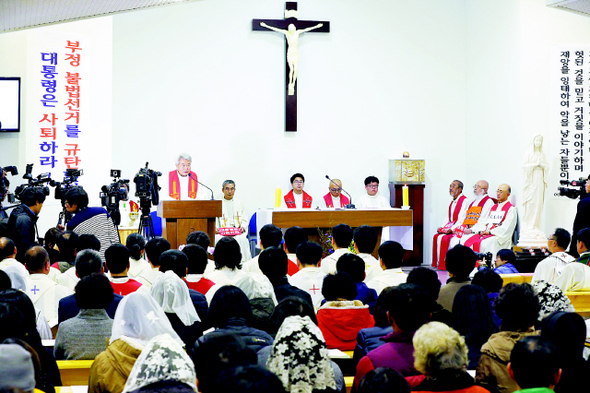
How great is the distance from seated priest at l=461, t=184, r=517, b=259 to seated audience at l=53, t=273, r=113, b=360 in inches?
286

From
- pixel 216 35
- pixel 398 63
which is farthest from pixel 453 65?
pixel 216 35

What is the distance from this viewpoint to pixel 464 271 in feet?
13.9

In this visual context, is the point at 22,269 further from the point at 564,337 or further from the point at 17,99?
the point at 17,99

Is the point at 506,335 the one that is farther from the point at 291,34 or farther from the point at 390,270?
the point at 291,34

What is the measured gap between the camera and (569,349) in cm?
260

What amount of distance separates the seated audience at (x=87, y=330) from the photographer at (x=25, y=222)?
7.70ft

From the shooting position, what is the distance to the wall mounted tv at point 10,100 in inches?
339

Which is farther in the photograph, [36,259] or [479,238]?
[479,238]

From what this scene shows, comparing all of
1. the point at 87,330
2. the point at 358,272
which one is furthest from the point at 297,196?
the point at 87,330

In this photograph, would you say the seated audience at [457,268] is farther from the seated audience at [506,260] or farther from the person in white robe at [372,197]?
the person in white robe at [372,197]

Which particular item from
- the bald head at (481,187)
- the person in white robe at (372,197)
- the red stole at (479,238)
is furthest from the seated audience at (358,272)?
the bald head at (481,187)

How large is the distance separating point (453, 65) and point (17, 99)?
675 cm

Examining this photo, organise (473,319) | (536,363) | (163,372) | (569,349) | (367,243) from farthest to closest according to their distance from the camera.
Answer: (367,243)
(473,319)
(569,349)
(536,363)
(163,372)

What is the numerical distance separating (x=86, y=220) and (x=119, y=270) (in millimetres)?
1429
